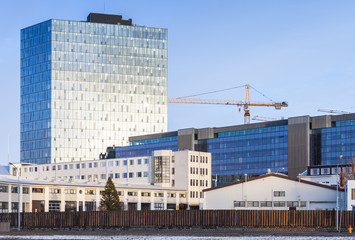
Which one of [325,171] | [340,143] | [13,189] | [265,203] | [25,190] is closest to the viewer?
[265,203]

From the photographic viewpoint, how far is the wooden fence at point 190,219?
9244 cm

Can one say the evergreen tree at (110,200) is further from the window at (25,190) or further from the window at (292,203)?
the window at (292,203)

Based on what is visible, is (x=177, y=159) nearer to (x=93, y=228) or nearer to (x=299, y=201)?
(x=299, y=201)

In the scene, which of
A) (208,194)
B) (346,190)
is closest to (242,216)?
(346,190)

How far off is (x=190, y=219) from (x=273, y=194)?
116ft

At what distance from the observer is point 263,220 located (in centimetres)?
9425

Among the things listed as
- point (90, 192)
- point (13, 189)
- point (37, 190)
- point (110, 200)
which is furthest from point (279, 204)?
point (90, 192)

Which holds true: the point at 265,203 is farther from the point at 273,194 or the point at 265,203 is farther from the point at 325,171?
the point at 325,171

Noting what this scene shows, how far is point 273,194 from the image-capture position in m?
129

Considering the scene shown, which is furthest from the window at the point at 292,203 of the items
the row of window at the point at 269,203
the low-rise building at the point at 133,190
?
the low-rise building at the point at 133,190

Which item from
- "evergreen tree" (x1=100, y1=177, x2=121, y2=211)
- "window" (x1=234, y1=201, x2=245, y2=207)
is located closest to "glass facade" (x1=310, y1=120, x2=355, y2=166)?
"window" (x1=234, y1=201, x2=245, y2=207)

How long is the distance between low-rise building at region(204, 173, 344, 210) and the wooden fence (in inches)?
1224

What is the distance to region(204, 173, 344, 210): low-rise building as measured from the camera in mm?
124500

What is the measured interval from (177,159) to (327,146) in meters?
44.4
